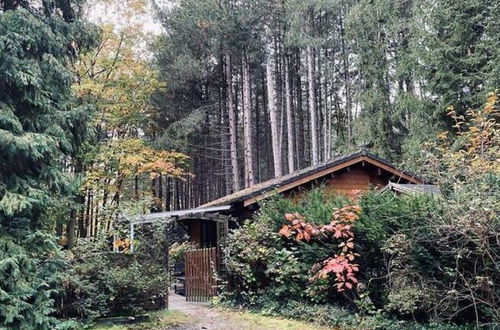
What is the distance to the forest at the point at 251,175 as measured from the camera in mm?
7262

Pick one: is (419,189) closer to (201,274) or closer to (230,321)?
(230,321)

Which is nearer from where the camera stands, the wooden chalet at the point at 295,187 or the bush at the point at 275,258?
the bush at the point at 275,258

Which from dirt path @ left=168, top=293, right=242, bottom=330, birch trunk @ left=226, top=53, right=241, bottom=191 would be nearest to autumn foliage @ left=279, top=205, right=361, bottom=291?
dirt path @ left=168, top=293, right=242, bottom=330

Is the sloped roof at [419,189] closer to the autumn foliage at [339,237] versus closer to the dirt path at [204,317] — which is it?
the autumn foliage at [339,237]

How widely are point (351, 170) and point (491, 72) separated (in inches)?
213

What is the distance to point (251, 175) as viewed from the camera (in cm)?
2248

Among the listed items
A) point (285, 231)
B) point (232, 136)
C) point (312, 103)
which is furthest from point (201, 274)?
point (312, 103)

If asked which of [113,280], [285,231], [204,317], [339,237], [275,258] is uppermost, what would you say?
[285,231]

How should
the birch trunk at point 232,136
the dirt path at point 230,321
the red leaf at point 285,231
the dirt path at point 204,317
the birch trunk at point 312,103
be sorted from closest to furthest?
the dirt path at point 230,321, the dirt path at point 204,317, the red leaf at point 285,231, the birch trunk at point 232,136, the birch trunk at point 312,103

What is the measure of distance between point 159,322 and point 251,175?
1383 centimetres

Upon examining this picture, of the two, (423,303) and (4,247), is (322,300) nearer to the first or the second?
(423,303)

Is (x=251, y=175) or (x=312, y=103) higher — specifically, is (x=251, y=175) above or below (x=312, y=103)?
below

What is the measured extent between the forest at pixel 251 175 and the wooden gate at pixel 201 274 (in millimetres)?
900

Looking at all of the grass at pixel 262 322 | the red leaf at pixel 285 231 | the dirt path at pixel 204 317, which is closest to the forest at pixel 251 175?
the red leaf at pixel 285 231
